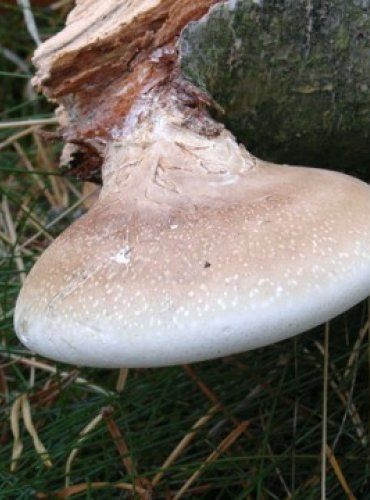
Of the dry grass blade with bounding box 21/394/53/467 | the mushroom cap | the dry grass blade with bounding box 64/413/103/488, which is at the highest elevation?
the mushroom cap

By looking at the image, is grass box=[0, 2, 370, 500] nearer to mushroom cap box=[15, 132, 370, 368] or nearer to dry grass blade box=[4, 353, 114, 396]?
dry grass blade box=[4, 353, 114, 396]

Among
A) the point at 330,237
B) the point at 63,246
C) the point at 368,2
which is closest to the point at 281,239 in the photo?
the point at 330,237

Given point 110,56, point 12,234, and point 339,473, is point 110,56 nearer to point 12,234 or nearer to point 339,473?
point 339,473

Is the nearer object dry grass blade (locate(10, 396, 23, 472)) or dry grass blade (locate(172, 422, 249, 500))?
dry grass blade (locate(172, 422, 249, 500))

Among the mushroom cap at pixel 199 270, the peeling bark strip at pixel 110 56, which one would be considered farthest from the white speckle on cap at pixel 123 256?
the peeling bark strip at pixel 110 56

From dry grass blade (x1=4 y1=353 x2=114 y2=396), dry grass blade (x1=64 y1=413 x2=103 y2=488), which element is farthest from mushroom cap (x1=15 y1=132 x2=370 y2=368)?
dry grass blade (x1=4 y1=353 x2=114 y2=396)

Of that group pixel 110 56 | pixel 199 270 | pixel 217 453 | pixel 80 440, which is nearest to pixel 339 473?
pixel 217 453

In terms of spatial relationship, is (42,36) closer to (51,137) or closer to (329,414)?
(51,137)
